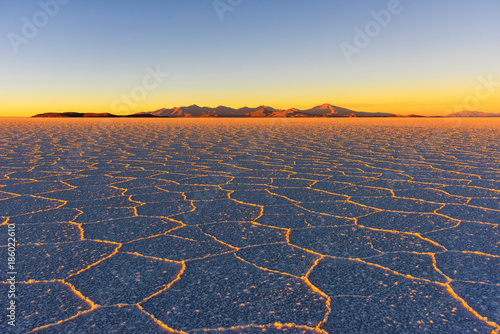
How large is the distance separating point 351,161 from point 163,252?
132 inches

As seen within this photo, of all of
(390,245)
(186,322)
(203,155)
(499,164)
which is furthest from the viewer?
(203,155)

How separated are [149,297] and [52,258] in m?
0.62

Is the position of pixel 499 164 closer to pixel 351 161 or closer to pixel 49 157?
pixel 351 161

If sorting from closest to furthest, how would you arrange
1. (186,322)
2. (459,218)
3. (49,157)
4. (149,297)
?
(186,322), (149,297), (459,218), (49,157)

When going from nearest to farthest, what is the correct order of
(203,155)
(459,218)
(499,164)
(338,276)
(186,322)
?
(186,322)
(338,276)
(459,218)
(499,164)
(203,155)

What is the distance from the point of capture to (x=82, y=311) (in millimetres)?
1188

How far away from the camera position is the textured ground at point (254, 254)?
1.16m

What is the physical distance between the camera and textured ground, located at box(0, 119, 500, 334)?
3.82ft

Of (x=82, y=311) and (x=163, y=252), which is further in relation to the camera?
(x=163, y=252)

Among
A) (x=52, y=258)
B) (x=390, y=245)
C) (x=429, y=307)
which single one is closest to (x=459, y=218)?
(x=390, y=245)

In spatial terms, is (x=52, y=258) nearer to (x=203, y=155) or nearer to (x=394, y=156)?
(x=203, y=155)

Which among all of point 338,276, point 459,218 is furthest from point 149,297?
point 459,218

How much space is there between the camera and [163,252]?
5.48 feet

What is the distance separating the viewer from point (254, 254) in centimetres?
165
